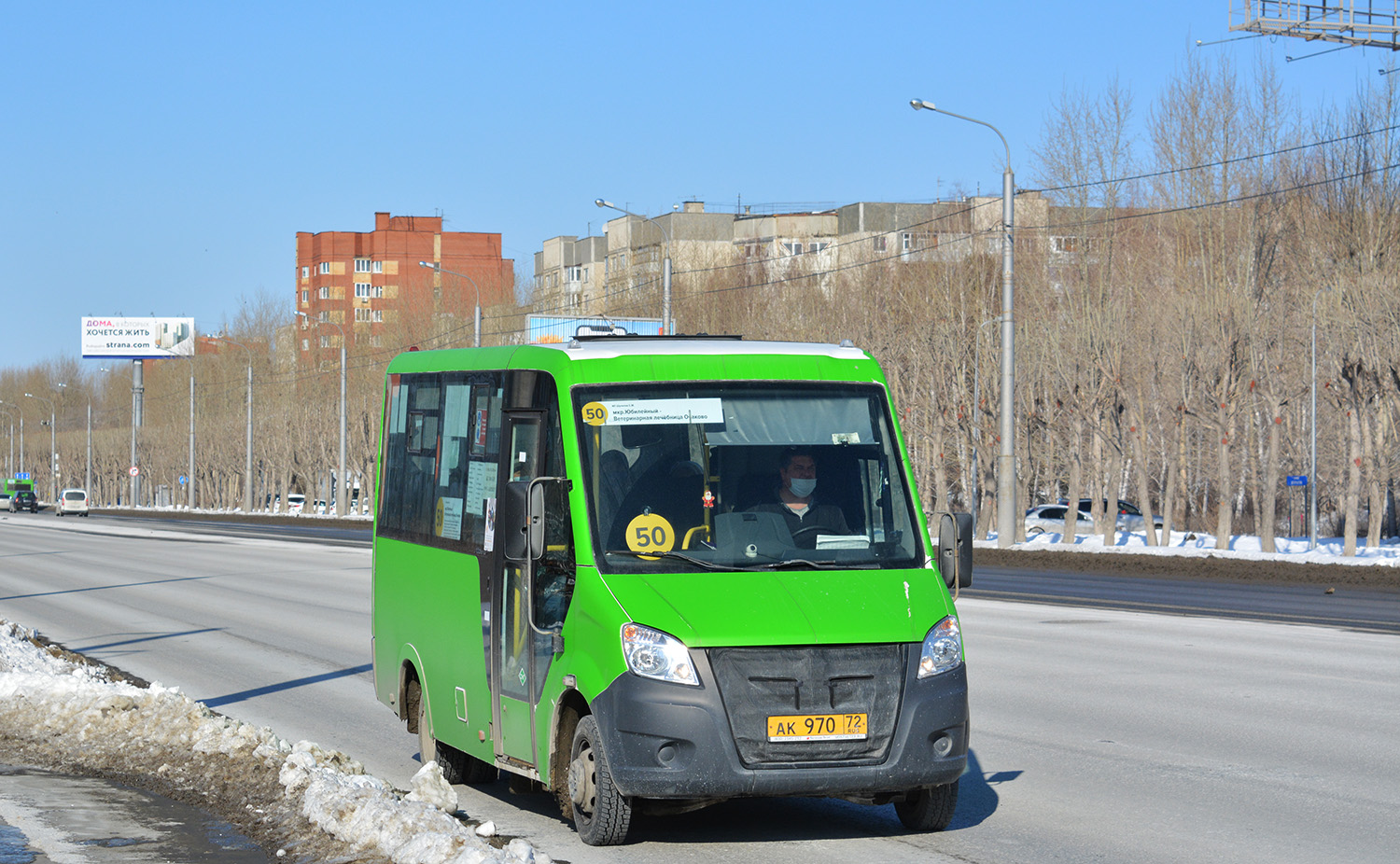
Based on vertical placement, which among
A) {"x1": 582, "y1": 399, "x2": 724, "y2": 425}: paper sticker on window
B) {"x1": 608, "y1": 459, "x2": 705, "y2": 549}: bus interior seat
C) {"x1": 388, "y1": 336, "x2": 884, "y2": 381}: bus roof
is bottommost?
{"x1": 608, "y1": 459, "x2": 705, "y2": 549}: bus interior seat

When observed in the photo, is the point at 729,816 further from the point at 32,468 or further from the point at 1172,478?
the point at 32,468

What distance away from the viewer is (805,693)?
21.7ft

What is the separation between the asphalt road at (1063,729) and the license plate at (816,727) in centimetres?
59

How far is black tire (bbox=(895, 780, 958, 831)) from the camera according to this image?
727 cm

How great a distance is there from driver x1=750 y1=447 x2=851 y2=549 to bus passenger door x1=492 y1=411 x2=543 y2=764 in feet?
3.79

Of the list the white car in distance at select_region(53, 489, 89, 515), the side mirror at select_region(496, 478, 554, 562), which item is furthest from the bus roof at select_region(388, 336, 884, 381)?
the white car in distance at select_region(53, 489, 89, 515)

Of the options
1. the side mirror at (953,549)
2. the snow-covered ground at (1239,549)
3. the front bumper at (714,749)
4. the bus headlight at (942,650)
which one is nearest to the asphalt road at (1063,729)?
the front bumper at (714,749)

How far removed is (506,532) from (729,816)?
1794mm

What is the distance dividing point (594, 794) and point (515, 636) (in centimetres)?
94

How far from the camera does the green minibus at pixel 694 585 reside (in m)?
6.63

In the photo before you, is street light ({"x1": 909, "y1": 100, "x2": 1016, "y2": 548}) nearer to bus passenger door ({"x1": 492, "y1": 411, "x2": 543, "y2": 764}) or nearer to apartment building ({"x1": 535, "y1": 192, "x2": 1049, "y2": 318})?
apartment building ({"x1": 535, "y1": 192, "x2": 1049, "y2": 318})

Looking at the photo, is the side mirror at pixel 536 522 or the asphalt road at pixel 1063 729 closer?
the side mirror at pixel 536 522

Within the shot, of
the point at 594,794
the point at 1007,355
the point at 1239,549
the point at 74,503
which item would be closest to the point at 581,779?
the point at 594,794

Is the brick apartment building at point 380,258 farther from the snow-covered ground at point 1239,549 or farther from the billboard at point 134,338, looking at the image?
the snow-covered ground at point 1239,549
